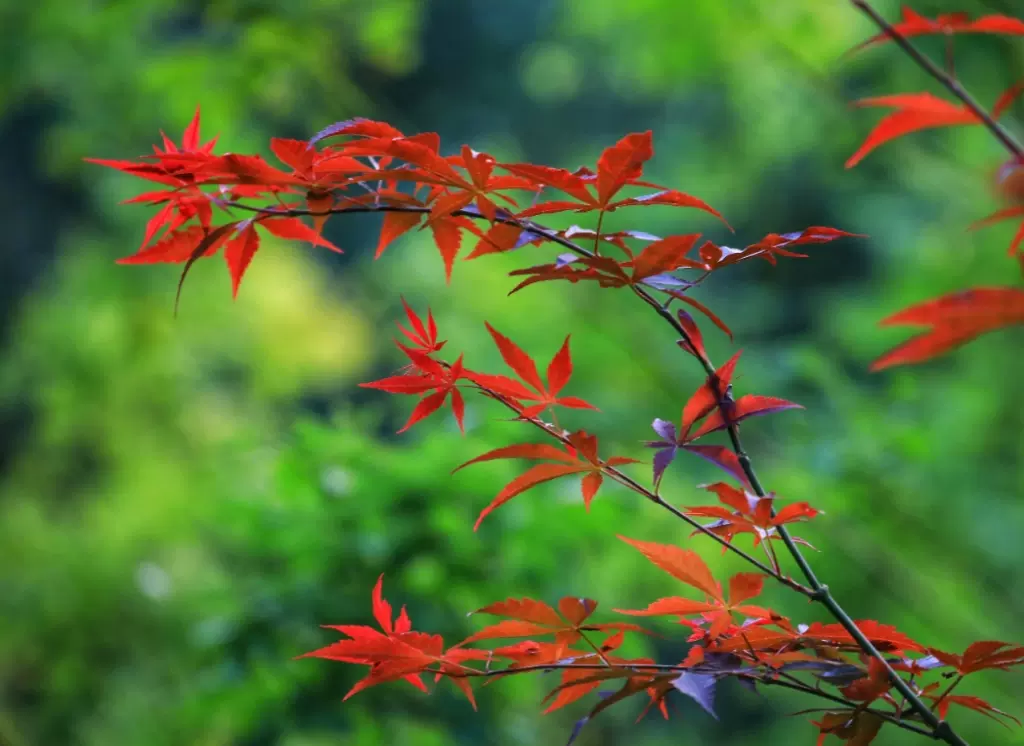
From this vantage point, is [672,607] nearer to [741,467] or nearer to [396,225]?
[741,467]

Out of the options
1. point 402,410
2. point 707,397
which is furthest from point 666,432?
point 402,410

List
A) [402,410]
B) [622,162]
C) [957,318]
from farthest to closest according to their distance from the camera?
[402,410] → [622,162] → [957,318]

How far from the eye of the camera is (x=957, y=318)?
348 mm

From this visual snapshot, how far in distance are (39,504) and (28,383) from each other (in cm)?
45

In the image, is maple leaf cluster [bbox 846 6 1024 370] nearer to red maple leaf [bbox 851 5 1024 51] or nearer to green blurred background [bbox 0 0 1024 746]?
red maple leaf [bbox 851 5 1024 51]

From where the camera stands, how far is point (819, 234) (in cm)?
49

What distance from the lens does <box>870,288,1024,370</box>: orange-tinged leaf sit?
0.35 metres

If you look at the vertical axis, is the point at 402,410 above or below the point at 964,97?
below

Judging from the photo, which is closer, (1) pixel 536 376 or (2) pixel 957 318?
(2) pixel 957 318

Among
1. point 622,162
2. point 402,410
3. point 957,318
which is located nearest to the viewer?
point 957,318

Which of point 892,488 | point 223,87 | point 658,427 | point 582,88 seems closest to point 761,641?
point 658,427

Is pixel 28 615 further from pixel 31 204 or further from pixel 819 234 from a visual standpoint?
pixel 31 204

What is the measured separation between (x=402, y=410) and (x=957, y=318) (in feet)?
9.58

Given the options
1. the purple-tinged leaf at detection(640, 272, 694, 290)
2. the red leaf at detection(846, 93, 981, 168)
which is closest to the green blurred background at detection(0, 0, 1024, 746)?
the purple-tinged leaf at detection(640, 272, 694, 290)
